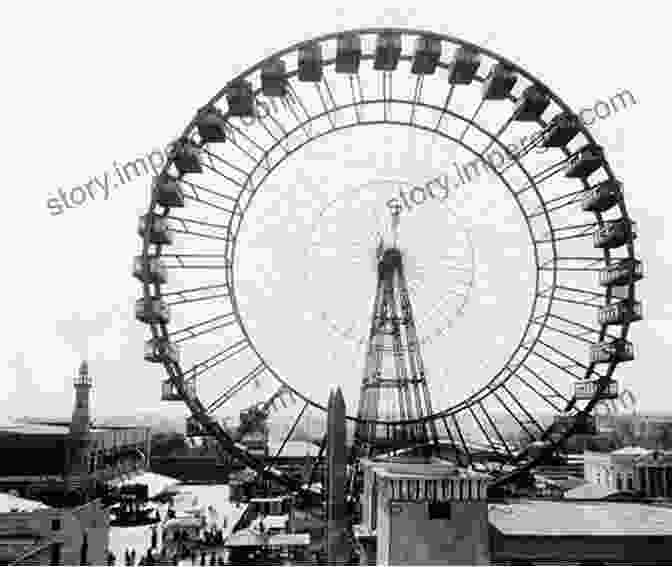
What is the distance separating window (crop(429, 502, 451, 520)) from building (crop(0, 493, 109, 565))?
1512cm

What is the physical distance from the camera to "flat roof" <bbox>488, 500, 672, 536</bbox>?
20953mm

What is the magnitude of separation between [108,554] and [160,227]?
16.8m

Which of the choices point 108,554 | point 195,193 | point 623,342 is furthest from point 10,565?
point 623,342

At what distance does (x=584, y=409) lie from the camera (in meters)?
27.4

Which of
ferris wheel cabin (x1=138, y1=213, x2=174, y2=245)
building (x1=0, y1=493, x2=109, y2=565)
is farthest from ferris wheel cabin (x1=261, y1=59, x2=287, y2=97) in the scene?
building (x1=0, y1=493, x2=109, y2=565)

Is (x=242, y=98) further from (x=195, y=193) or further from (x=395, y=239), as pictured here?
(x=395, y=239)

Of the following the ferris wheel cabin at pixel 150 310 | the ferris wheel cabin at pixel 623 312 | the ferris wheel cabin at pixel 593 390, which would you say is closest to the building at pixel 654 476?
the ferris wheel cabin at pixel 593 390

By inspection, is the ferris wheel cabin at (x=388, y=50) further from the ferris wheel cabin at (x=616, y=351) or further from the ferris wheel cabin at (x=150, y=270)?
the ferris wheel cabin at (x=616, y=351)

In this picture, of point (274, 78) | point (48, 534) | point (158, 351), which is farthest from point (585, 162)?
point (48, 534)

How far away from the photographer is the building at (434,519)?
19.0 metres

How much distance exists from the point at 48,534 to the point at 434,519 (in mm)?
16996

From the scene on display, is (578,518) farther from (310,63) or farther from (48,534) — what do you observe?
(48,534)

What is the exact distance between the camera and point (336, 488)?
58.5ft

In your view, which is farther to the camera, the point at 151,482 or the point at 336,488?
the point at 151,482
